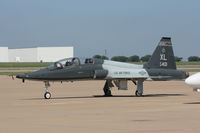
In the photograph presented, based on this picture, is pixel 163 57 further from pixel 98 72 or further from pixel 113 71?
pixel 98 72

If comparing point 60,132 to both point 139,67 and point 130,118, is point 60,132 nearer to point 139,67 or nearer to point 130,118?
point 130,118

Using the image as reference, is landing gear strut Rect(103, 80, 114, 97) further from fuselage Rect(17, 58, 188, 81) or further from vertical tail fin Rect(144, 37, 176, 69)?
vertical tail fin Rect(144, 37, 176, 69)

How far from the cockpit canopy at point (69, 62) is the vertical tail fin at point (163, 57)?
3.72 metres

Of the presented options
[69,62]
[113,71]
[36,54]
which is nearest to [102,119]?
[69,62]

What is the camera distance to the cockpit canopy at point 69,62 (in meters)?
31.4

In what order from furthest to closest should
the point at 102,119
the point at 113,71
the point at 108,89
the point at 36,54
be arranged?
1. the point at 36,54
2. the point at 108,89
3. the point at 113,71
4. the point at 102,119

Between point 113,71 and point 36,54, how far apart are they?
448 ft

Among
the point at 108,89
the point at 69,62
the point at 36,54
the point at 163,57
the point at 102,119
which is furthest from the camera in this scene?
the point at 36,54

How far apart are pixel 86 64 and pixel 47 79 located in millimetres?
2458

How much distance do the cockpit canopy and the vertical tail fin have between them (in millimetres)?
3717

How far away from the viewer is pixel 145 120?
61.6 feet

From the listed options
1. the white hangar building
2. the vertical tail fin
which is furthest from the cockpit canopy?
the white hangar building

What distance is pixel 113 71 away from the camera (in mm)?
32438

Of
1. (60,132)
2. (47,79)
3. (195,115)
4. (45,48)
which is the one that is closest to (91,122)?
(60,132)
